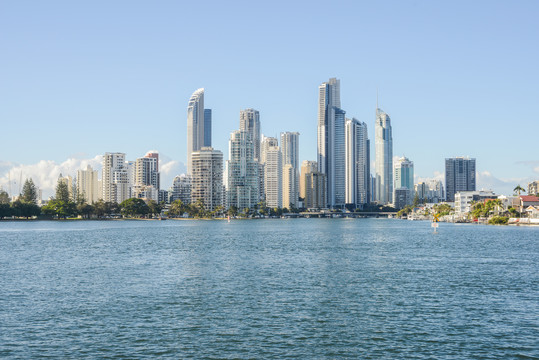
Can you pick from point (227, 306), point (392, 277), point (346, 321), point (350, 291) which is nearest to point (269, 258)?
point (392, 277)

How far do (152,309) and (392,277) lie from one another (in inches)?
1194

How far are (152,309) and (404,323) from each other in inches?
785

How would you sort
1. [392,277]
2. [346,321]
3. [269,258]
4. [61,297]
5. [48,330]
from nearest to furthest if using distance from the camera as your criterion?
[48,330]
[346,321]
[61,297]
[392,277]
[269,258]

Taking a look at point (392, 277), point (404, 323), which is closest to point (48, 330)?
point (404, 323)

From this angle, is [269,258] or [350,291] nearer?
[350,291]

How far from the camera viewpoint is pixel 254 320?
139 feet

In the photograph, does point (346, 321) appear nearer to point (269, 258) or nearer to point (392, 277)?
point (392, 277)

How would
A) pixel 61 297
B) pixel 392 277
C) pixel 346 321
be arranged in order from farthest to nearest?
pixel 392 277
pixel 61 297
pixel 346 321

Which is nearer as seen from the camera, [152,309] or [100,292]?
[152,309]

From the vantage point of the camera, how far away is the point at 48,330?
128 ft

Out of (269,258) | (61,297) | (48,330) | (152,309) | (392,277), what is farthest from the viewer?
(269,258)

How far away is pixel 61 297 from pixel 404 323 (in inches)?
1206

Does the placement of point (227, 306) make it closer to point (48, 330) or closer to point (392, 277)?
point (48, 330)

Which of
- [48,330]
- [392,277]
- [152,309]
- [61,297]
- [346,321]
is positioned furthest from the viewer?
[392,277]
